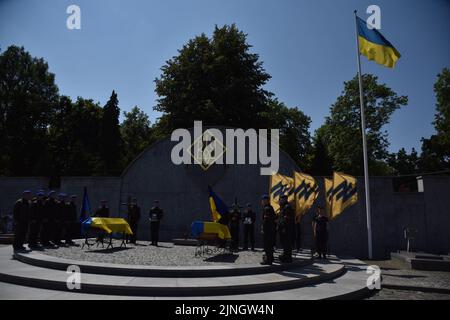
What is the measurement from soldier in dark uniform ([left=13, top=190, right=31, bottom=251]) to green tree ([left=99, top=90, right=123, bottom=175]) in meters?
30.2

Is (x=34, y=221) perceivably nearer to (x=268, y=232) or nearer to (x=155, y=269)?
(x=155, y=269)

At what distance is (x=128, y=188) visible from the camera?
65.6 ft

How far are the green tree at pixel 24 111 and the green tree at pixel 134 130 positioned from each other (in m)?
13.0

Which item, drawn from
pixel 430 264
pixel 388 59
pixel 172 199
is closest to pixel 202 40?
pixel 172 199

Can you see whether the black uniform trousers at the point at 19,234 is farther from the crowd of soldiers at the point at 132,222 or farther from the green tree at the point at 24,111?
the green tree at the point at 24,111

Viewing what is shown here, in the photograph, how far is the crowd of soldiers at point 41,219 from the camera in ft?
40.8

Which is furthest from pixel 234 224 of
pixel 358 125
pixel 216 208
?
pixel 358 125

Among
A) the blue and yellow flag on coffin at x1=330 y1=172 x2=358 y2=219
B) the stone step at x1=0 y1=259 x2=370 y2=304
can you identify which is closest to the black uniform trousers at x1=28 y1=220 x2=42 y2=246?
the stone step at x1=0 y1=259 x2=370 y2=304

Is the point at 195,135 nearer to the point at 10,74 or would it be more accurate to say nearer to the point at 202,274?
the point at 202,274

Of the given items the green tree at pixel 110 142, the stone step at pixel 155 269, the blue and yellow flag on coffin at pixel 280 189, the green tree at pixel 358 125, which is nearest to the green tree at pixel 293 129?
the green tree at pixel 358 125

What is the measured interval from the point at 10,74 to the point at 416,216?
4781 cm

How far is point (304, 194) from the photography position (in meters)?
13.9

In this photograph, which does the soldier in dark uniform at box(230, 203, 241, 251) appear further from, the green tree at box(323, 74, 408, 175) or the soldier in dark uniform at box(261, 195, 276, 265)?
the green tree at box(323, 74, 408, 175)

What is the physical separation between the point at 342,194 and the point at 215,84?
910 inches
